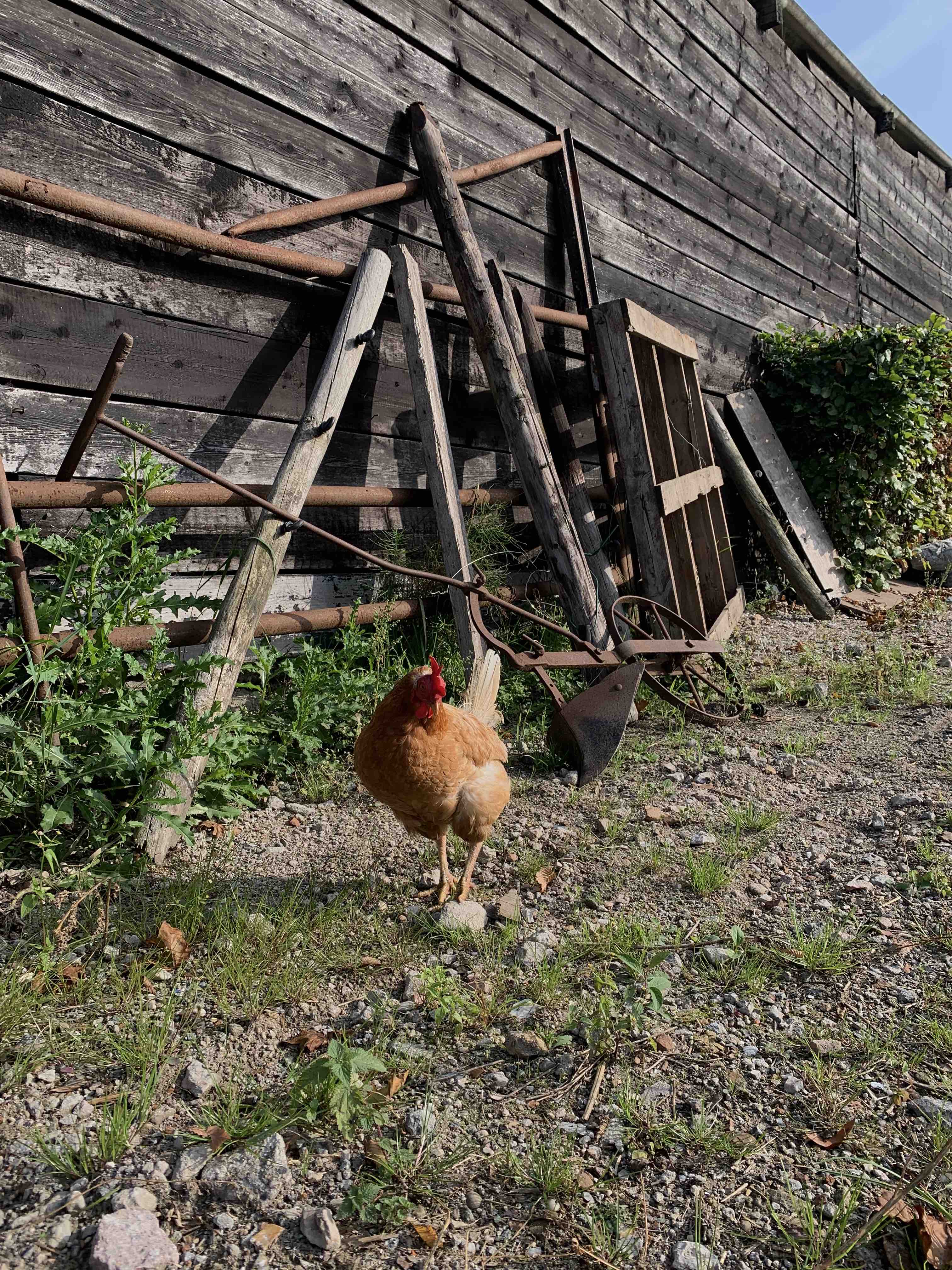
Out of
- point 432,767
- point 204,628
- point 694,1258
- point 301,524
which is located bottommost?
point 694,1258

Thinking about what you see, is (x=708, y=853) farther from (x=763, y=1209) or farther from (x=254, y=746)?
(x=254, y=746)

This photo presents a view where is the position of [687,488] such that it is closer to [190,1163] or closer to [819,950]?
[819,950]

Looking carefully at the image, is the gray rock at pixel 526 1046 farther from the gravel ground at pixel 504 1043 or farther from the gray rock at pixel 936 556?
the gray rock at pixel 936 556

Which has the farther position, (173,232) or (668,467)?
(668,467)

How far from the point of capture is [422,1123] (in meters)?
1.67

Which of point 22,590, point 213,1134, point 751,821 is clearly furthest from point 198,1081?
point 751,821

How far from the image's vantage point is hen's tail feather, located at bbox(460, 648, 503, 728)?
296 centimetres

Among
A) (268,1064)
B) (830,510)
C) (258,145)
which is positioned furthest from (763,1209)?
(830,510)

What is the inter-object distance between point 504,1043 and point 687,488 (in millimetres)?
3692

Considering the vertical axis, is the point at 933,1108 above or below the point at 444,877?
below

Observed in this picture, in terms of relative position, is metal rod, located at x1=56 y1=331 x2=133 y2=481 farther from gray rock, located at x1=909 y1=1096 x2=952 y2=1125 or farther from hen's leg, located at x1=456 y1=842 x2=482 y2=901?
gray rock, located at x1=909 y1=1096 x2=952 y2=1125

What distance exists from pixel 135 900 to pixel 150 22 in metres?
3.10

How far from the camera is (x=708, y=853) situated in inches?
109

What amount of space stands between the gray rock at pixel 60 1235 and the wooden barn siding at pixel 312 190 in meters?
2.20
